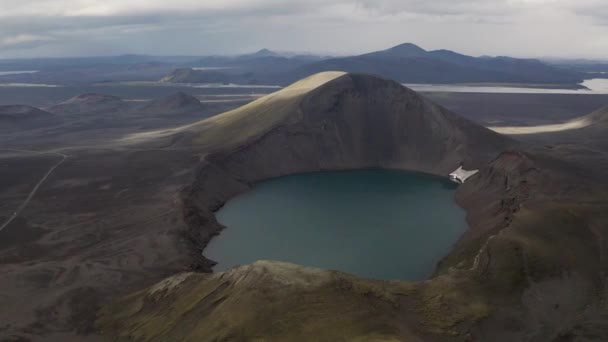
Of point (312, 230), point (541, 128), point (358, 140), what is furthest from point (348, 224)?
point (541, 128)

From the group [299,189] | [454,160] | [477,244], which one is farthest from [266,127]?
[477,244]

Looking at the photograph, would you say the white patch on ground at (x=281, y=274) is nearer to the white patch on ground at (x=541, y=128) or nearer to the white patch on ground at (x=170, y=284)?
the white patch on ground at (x=170, y=284)

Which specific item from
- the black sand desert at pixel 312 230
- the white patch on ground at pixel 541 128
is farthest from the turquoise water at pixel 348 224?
the white patch on ground at pixel 541 128

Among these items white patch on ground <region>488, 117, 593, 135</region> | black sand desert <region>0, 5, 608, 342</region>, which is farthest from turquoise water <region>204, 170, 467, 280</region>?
white patch on ground <region>488, 117, 593, 135</region>

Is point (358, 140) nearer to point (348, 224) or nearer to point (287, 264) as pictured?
point (348, 224)

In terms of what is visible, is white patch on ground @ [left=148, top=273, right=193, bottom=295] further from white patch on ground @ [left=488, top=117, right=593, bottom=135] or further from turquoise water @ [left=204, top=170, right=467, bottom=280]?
white patch on ground @ [left=488, top=117, right=593, bottom=135]

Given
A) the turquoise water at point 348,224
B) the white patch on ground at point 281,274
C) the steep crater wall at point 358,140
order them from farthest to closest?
the steep crater wall at point 358,140 < the turquoise water at point 348,224 < the white patch on ground at point 281,274
